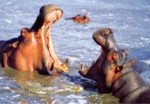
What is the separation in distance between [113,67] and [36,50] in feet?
4.73

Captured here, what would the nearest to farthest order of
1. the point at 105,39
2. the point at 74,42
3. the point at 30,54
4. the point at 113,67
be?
the point at 113,67 → the point at 105,39 → the point at 30,54 → the point at 74,42

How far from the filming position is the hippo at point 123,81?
5793mm

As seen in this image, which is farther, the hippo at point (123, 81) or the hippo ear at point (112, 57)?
the hippo ear at point (112, 57)

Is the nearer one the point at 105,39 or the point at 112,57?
the point at 112,57

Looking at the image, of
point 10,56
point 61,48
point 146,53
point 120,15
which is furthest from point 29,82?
point 120,15

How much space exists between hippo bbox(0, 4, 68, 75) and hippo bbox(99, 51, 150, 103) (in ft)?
3.61

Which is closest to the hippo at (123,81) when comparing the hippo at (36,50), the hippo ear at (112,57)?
the hippo ear at (112,57)

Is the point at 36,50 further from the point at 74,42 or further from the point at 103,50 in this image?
the point at 74,42

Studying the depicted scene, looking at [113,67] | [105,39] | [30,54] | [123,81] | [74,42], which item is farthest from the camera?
[74,42]

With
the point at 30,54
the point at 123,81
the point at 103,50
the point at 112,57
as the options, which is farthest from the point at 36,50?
the point at 123,81

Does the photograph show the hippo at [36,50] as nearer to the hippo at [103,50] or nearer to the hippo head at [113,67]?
the hippo at [103,50]

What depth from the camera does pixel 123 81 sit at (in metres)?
6.05

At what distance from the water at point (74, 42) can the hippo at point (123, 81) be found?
0.18m

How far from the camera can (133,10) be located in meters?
17.2
